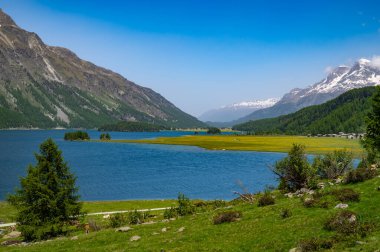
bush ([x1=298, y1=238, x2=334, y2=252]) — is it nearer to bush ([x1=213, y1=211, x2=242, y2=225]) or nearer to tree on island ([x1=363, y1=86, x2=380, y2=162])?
bush ([x1=213, y1=211, x2=242, y2=225])

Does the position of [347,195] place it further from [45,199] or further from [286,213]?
[45,199]

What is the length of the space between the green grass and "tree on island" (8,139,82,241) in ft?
14.9

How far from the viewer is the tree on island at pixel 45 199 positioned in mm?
43531

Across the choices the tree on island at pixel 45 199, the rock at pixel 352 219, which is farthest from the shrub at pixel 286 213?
the tree on island at pixel 45 199

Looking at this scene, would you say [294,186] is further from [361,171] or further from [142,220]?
[142,220]

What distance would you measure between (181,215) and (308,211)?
1815 cm

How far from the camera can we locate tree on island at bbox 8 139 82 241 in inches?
1714

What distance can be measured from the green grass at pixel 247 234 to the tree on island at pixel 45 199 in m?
4.56

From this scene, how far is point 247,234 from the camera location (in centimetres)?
3041

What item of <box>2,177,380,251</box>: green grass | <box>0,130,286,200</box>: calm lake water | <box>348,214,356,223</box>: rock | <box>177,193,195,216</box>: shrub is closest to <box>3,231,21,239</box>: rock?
<box>2,177,380,251</box>: green grass

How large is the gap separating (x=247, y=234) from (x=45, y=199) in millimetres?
25471

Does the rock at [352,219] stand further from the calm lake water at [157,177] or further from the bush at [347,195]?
the calm lake water at [157,177]

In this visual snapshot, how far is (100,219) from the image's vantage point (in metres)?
55.1

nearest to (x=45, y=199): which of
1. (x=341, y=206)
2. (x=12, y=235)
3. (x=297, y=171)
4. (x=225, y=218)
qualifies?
→ (x=12, y=235)
